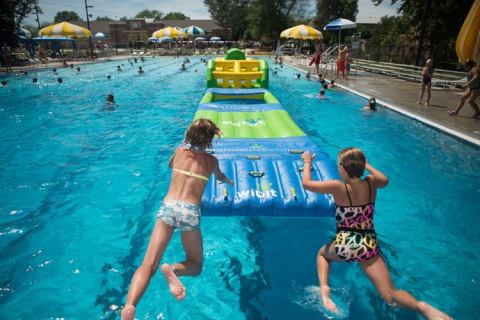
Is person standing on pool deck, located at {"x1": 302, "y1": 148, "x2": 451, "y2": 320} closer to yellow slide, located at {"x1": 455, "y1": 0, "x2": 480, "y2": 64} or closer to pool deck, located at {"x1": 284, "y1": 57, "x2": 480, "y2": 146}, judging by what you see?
yellow slide, located at {"x1": 455, "y1": 0, "x2": 480, "y2": 64}

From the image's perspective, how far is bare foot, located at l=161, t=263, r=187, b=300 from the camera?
2549 mm

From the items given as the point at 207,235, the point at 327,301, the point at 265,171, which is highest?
the point at 265,171

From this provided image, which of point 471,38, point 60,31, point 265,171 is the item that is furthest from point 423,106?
point 60,31

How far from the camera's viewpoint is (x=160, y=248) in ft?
9.01

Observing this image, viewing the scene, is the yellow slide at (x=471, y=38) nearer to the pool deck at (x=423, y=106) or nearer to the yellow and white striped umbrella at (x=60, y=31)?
the pool deck at (x=423, y=106)

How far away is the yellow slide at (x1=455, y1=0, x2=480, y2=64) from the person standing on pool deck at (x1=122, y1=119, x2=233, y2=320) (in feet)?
6.67

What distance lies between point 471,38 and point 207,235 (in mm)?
3625

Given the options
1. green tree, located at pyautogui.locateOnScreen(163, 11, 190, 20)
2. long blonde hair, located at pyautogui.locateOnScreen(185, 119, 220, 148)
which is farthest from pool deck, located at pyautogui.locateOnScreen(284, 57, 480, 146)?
green tree, located at pyautogui.locateOnScreen(163, 11, 190, 20)

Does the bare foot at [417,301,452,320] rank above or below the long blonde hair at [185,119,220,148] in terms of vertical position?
below

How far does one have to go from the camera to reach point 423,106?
36.4 ft

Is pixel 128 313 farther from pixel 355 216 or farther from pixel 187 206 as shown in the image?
pixel 355 216

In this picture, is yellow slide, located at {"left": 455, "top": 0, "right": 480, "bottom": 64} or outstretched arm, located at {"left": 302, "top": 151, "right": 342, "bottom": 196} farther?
outstretched arm, located at {"left": 302, "top": 151, "right": 342, "bottom": 196}

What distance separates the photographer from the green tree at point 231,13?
65250 mm

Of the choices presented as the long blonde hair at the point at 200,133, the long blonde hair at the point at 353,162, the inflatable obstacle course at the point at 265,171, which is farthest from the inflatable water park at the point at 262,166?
the long blonde hair at the point at 353,162
